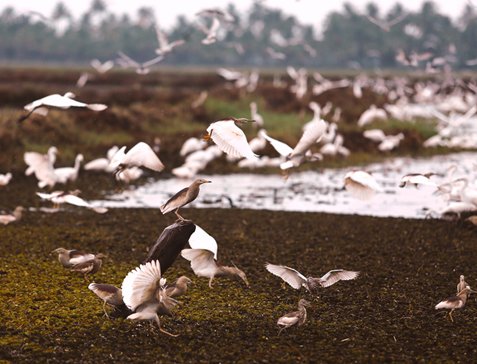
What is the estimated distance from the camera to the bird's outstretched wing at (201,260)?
603cm

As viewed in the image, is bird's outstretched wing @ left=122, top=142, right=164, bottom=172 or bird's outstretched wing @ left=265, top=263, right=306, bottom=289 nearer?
bird's outstretched wing @ left=265, top=263, right=306, bottom=289

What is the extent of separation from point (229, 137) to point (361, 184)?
8.98 ft

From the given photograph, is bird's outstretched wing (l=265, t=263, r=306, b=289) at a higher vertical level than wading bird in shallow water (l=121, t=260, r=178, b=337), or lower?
lower

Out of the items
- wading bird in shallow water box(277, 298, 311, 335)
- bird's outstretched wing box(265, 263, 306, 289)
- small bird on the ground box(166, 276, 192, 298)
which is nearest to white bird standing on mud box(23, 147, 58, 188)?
small bird on the ground box(166, 276, 192, 298)

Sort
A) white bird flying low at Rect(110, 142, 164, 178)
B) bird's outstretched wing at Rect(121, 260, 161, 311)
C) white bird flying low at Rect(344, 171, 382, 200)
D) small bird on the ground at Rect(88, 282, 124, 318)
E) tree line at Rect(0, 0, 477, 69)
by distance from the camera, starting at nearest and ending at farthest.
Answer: bird's outstretched wing at Rect(121, 260, 161, 311)
small bird on the ground at Rect(88, 282, 124, 318)
white bird flying low at Rect(110, 142, 164, 178)
white bird flying low at Rect(344, 171, 382, 200)
tree line at Rect(0, 0, 477, 69)

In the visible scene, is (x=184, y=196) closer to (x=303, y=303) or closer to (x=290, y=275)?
(x=290, y=275)

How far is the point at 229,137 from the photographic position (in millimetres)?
6074

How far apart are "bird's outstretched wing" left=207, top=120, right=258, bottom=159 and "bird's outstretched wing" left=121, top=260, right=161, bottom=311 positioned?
115cm

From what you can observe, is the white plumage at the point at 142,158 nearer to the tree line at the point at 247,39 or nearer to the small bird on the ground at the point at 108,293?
the small bird on the ground at the point at 108,293

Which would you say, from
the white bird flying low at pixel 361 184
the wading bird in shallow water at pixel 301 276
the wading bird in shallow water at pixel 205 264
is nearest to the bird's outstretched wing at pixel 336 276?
the wading bird in shallow water at pixel 301 276

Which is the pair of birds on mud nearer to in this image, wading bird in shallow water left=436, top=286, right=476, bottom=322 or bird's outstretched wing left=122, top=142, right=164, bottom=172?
wading bird in shallow water left=436, top=286, right=476, bottom=322

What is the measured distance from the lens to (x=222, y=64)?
151 m

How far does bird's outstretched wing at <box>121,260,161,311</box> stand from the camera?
538 cm

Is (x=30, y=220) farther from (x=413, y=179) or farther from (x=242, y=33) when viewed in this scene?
(x=242, y=33)
